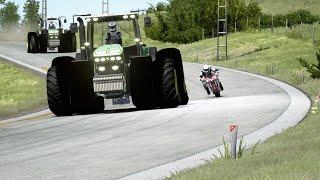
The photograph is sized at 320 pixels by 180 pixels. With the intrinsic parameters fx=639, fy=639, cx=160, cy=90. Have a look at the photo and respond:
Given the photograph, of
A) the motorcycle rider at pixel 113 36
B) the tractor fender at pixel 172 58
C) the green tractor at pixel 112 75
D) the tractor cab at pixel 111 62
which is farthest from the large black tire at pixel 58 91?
the tractor fender at pixel 172 58

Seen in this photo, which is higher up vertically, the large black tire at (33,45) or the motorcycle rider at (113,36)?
the motorcycle rider at (113,36)

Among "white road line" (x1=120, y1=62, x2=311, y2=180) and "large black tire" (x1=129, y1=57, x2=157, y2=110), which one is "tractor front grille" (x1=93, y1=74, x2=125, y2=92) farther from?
"white road line" (x1=120, y1=62, x2=311, y2=180)

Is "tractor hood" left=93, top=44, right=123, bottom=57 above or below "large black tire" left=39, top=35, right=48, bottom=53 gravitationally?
above

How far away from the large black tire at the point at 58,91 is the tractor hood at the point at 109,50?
1202 millimetres

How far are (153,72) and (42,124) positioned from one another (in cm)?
343

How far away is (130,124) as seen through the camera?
1436 cm

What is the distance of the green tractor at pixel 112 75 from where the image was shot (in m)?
16.4

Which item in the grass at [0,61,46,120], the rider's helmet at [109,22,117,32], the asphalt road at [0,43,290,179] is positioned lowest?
the grass at [0,61,46,120]

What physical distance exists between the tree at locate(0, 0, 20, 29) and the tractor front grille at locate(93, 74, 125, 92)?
168387 mm

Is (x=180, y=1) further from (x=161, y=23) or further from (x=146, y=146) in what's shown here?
(x=146, y=146)

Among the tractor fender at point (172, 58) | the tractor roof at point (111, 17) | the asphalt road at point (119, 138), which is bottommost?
the asphalt road at point (119, 138)

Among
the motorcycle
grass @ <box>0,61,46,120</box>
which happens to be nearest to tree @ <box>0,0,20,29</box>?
grass @ <box>0,61,46,120</box>

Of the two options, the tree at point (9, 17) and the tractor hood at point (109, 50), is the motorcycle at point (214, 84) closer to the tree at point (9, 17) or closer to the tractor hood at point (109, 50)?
the tractor hood at point (109, 50)

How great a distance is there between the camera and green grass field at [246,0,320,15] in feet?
402
